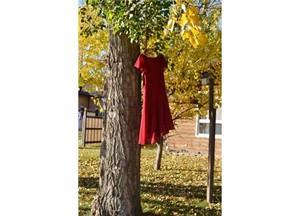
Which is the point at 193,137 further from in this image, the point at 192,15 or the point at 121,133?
the point at 192,15

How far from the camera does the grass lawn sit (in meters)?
2.39

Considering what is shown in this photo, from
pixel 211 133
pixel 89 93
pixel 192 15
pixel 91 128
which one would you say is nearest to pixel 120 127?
pixel 91 128

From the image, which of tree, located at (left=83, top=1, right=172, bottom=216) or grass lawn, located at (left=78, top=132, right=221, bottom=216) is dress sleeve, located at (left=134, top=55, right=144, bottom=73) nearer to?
tree, located at (left=83, top=1, right=172, bottom=216)

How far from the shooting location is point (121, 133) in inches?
99.3

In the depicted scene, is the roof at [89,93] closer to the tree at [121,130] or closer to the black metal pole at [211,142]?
the tree at [121,130]

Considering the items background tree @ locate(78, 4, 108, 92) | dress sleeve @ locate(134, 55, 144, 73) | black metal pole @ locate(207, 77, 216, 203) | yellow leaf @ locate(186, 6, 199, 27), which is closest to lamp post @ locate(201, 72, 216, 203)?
black metal pole @ locate(207, 77, 216, 203)

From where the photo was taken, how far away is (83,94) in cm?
271

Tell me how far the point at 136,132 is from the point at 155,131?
0.24 meters

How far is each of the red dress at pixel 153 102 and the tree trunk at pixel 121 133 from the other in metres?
0.15

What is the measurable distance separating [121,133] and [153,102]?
320 millimetres
